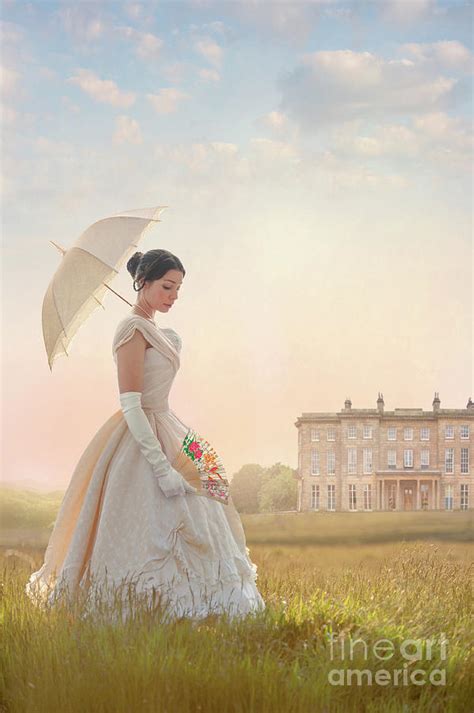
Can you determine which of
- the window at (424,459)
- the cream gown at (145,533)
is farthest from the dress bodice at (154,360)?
the window at (424,459)

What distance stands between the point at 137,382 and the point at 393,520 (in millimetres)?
11915

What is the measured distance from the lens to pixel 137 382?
515cm

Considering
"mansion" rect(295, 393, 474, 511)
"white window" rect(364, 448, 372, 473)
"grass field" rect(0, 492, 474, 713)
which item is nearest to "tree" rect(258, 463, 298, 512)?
"mansion" rect(295, 393, 474, 511)

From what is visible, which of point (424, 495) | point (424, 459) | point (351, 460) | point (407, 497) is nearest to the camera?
point (351, 460)

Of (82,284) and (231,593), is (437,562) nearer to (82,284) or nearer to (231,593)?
(231,593)

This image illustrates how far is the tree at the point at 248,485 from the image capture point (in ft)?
115

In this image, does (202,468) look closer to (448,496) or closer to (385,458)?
(385,458)

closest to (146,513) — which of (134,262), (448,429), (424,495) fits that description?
(134,262)

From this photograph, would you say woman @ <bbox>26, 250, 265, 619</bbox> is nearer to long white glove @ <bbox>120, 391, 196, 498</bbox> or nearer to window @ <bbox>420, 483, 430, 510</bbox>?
long white glove @ <bbox>120, 391, 196, 498</bbox>

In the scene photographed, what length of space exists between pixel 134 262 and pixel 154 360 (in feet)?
2.10

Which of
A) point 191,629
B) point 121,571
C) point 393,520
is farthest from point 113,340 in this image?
point 393,520

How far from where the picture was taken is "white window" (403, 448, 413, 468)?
5681 cm

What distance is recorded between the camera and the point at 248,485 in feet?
120

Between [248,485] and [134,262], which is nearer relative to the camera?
[134,262]
